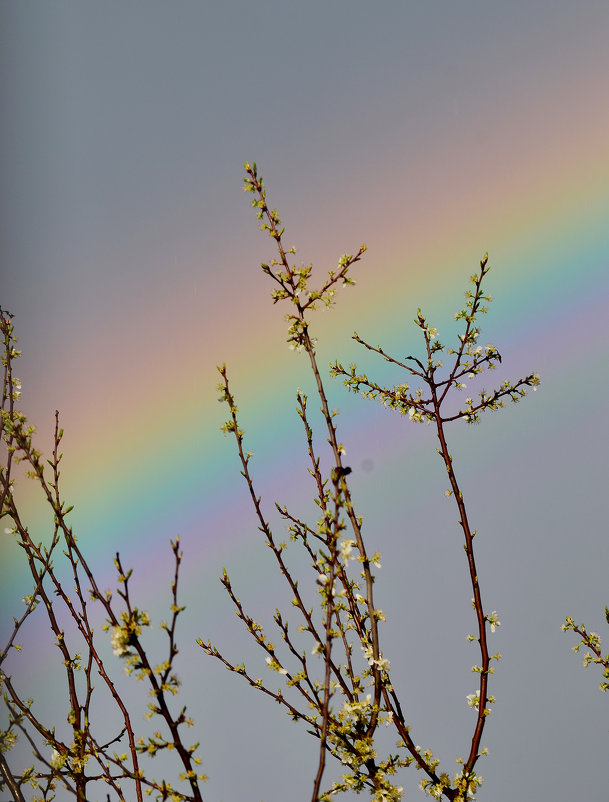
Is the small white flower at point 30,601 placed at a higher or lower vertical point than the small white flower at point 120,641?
higher

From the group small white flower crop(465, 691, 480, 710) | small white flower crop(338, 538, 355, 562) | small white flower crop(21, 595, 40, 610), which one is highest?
small white flower crop(21, 595, 40, 610)

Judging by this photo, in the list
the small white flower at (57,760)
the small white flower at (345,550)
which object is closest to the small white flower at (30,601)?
the small white flower at (57,760)

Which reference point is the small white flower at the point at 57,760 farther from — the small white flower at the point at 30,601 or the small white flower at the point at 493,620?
the small white flower at the point at 493,620

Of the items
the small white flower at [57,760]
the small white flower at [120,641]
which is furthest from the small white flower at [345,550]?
the small white flower at [57,760]

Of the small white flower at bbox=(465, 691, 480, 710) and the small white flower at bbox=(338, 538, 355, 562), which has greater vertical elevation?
the small white flower at bbox=(338, 538, 355, 562)

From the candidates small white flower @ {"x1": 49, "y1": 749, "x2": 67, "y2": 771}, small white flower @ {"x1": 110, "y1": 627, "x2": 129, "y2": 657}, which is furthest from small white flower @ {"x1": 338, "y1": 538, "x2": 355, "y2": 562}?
small white flower @ {"x1": 49, "y1": 749, "x2": 67, "y2": 771}

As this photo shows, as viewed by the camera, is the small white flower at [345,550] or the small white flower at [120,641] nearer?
the small white flower at [120,641]

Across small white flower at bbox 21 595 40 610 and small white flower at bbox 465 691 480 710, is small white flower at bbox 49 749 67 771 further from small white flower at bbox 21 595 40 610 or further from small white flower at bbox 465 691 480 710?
small white flower at bbox 465 691 480 710

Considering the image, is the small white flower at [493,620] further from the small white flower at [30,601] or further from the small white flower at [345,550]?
the small white flower at [30,601]

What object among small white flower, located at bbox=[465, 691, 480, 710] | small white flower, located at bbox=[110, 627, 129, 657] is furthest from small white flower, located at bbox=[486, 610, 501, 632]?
small white flower, located at bbox=[110, 627, 129, 657]

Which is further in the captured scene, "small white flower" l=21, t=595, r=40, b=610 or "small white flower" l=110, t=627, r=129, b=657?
"small white flower" l=21, t=595, r=40, b=610

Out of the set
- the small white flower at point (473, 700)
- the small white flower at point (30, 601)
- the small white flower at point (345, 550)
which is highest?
the small white flower at point (30, 601)

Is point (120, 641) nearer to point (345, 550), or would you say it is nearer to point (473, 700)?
point (345, 550)

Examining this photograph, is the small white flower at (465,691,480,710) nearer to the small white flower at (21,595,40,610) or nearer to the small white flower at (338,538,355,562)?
the small white flower at (338,538,355,562)
